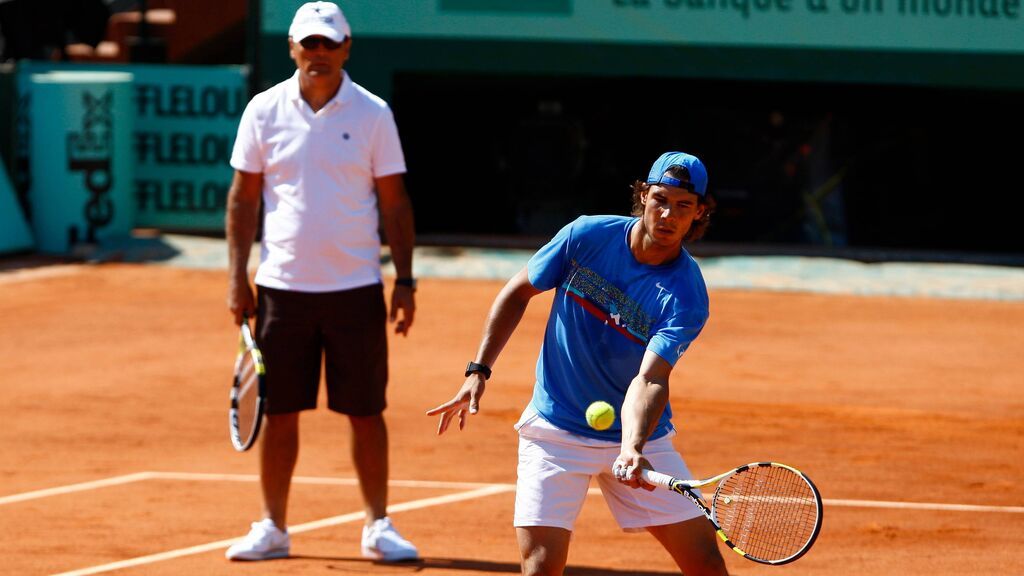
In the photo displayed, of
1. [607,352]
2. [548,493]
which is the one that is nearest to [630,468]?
[548,493]

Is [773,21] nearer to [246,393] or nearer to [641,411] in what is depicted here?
[246,393]

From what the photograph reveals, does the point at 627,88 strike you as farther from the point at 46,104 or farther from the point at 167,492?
the point at 167,492

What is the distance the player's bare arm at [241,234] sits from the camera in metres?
6.69

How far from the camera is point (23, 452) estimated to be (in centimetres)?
879

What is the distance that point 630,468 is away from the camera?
4.52 metres

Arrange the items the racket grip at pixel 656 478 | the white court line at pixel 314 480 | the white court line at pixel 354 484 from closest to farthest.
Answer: the racket grip at pixel 656 478 → the white court line at pixel 354 484 → the white court line at pixel 314 480

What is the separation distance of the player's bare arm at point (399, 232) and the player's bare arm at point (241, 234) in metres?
0.55

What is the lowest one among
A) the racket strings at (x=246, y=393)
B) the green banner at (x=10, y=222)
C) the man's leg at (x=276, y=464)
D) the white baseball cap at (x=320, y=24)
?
the green banner at (x=10, y=222)

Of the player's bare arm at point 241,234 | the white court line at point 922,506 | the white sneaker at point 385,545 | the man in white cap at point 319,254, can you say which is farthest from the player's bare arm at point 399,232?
the white court line at point 922,506

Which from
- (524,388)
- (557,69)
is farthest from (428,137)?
(524,388)

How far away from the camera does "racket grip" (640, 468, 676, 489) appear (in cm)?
451

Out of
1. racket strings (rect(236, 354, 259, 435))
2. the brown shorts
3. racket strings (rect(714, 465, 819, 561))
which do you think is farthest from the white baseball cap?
racket strings (rect(714, 465, 819, 561))

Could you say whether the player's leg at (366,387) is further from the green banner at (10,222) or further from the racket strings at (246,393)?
the green banner at (10,222)

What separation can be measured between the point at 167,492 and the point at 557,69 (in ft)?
35.2
